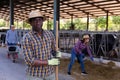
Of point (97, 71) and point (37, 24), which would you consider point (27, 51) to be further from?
point (97, 71)

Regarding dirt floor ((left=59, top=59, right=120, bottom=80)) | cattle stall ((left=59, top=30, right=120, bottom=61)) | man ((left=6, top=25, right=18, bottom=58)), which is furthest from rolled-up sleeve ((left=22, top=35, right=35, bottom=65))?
man ((left=6, top=25, right=18, bottom=58))

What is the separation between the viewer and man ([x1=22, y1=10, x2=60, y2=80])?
325cm

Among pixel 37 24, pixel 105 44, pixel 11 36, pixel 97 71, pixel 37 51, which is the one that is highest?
pixel 37 24

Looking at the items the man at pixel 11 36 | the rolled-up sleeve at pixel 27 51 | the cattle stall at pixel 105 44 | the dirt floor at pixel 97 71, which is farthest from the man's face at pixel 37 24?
the man at pixel 11 36

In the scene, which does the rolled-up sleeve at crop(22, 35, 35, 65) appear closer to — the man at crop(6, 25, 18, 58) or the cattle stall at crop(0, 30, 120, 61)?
the cattle stall at crop(0, 30, 120, 61)

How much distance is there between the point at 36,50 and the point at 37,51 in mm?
17

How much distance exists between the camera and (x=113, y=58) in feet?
38.8

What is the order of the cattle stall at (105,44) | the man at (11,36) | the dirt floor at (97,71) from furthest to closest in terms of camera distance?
the man at (11,36)
the cattle stall at (105,44)
the dirt floor at (97,71)

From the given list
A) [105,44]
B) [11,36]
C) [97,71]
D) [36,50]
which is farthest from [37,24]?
[105,44]

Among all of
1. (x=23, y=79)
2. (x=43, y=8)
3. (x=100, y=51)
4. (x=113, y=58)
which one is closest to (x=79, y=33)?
(x=100, y=51)

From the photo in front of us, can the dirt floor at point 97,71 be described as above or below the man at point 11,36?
below

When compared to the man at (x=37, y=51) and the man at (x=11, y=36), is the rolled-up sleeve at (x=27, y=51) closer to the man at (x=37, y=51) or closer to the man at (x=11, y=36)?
the man at (x=37, y=51)

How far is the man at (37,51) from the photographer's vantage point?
3246 mm

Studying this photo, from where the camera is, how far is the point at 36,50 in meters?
3.28
